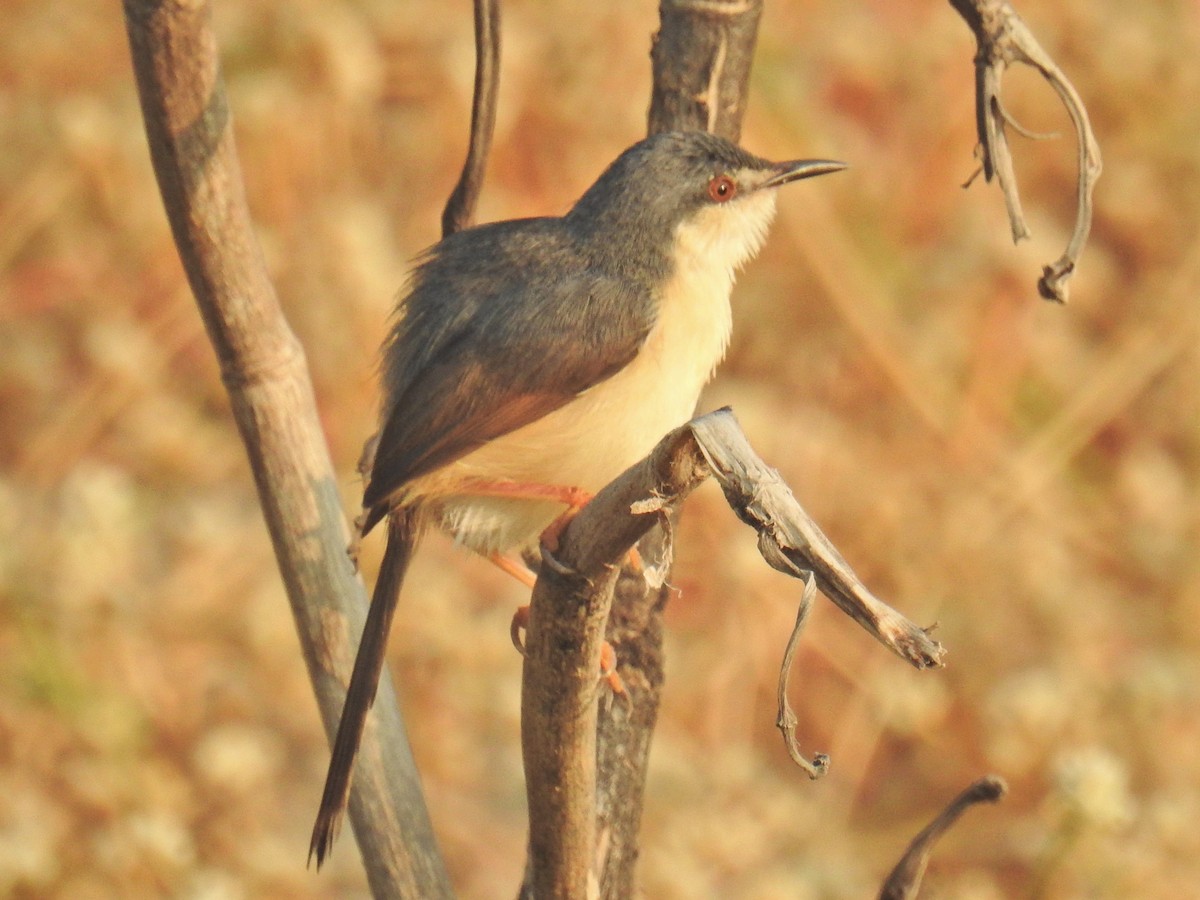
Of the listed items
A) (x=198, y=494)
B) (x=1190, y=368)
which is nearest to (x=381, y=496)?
(x=198, y=494)

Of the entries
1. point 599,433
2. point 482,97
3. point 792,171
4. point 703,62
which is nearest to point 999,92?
point 703,62

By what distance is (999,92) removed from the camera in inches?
93.1

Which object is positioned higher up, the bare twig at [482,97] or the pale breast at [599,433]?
the bare twig at [482,97]

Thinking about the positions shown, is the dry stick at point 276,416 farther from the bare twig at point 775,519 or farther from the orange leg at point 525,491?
the bare twig at point 775,519

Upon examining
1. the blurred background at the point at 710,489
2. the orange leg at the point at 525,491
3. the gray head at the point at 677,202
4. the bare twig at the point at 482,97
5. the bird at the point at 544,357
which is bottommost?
the blurred background at the point at 710,489

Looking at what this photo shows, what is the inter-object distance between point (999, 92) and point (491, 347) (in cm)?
108

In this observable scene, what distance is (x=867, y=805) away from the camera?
5.83 meters

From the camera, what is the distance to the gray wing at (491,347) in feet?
9.75

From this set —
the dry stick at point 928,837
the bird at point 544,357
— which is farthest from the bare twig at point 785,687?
the bird at point 544,357

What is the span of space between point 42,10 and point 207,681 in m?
3.76

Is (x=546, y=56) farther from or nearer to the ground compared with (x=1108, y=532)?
farther from the ground

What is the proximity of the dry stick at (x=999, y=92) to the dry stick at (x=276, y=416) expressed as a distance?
112cm

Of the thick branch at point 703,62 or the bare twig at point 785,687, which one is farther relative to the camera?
the thick branch at point 703,62

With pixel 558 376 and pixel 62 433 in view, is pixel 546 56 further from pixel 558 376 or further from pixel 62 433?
pixel 558 376
